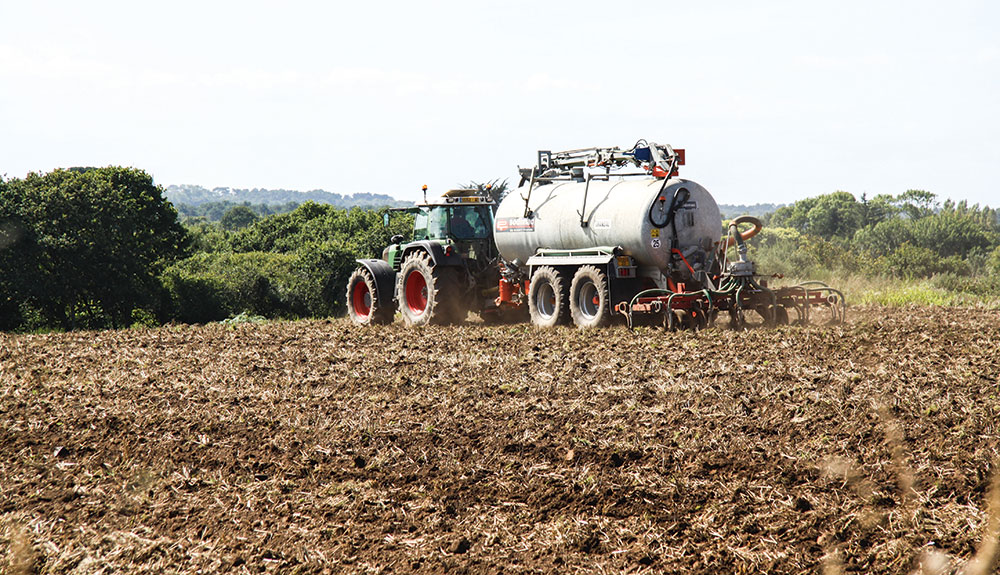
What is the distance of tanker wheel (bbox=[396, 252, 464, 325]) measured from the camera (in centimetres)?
1504

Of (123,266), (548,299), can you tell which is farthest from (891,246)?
(123,266)

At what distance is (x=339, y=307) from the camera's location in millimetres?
31750

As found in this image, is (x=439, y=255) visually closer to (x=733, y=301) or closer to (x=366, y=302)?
(x=366, y=302)

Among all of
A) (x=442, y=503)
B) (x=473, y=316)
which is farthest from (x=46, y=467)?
(x=473, y=316)

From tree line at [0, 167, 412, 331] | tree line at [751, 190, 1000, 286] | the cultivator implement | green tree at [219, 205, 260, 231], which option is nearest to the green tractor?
tree line at [0, 167, 412, 331]

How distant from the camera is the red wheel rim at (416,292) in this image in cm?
1599

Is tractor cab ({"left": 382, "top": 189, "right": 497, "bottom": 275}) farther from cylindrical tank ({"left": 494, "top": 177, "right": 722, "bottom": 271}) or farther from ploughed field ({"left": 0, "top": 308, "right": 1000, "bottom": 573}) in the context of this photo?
ploughed field ({"left": 0, "top": 308, "right": 1000, "bottom": 573})

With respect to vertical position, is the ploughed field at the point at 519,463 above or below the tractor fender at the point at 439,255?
below

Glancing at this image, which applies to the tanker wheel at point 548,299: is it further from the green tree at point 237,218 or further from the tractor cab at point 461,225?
the green tree at point 237,218

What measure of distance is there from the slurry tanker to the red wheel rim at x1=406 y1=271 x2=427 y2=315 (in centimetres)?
2

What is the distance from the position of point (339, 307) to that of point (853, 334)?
23.0 meters

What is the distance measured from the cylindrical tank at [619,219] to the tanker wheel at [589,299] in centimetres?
59

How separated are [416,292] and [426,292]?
258 mm

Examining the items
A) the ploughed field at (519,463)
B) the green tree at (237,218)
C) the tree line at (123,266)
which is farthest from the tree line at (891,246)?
the green tree at (237,218)
